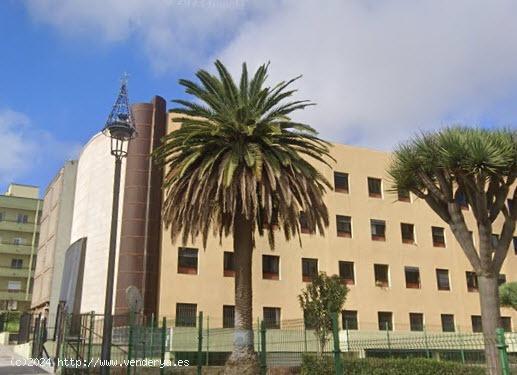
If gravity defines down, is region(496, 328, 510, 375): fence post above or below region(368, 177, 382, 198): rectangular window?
below

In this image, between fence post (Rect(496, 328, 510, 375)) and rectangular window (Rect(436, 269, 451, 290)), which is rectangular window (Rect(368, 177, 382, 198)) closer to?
rectangular window (Rect(436, 269, 451, 290))

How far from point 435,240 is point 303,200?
29.8 m

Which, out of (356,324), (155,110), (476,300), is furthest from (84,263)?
(476,300)

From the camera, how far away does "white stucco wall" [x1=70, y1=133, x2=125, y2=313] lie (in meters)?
38.2

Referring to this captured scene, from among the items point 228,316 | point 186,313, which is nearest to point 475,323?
point 228,316

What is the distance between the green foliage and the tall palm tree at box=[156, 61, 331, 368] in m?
0.04

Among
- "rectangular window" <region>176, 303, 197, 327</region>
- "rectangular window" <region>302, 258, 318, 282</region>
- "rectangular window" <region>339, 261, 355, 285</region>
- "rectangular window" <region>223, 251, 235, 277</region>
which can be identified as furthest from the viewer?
"rectangular window" <region>339, 261, 355, 285</region>

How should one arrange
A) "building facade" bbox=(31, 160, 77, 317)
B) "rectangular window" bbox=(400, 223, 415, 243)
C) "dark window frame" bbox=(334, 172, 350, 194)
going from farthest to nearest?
1. "building facade" bbox=(31, 160, 77, 317)
2. "rectangular window" bbox=(400, 223, 415, 243)
3. "dark window frame" bbox=(334, 172, 350, 194)

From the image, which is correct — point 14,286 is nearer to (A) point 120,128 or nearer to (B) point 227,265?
(B) point 227,265

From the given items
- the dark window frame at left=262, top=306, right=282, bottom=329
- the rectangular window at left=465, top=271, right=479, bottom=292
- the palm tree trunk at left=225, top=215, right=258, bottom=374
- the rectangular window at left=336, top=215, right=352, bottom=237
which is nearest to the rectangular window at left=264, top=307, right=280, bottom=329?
the dark window frame at left=262, top=306, right=282, bottom=329

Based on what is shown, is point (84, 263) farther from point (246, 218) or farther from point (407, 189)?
point (407, 189)

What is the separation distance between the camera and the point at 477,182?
1633 centimetres

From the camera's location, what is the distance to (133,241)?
36.1 meters

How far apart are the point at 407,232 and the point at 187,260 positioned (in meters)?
Result: 19.1
